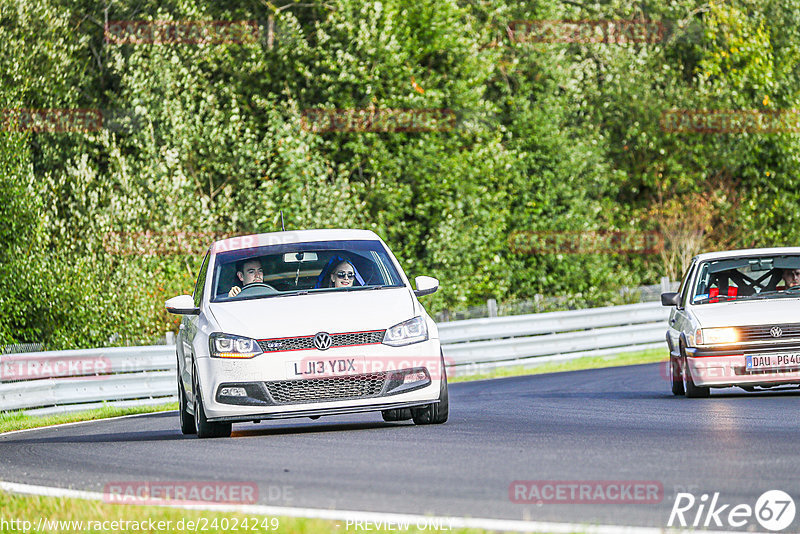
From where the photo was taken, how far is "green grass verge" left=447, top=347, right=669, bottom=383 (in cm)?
2366

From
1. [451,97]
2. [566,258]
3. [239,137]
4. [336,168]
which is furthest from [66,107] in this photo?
[566,258]

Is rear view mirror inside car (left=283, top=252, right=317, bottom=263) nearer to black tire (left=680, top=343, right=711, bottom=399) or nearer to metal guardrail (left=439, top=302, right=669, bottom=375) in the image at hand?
black tire (left=680, top=343, right=711, bottom=399)

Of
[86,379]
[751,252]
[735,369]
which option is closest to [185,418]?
[735,369]

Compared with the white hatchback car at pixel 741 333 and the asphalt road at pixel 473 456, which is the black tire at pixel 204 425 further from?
the white hatchback car at pixel 741 333

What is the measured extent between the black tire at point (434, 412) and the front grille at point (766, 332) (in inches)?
153

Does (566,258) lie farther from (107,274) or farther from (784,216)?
(107,274)

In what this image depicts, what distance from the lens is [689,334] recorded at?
14.2m

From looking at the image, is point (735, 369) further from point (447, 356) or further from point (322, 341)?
point (447, 356)

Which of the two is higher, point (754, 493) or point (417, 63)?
point (754, 493)

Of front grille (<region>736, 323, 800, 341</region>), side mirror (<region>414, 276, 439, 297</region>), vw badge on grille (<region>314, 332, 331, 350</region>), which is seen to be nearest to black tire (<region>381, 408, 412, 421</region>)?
side mirror (<region>414, 276, 439, 297</region>)

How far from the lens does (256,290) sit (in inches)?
462

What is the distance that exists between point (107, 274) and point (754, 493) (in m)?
20.4

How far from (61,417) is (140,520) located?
34.8 feet

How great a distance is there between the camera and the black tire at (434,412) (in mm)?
11289
